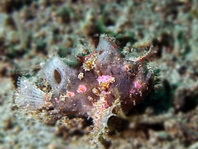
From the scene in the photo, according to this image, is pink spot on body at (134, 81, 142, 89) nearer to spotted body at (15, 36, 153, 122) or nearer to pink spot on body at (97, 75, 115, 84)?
spotted body at (15, 36, 153, 122)

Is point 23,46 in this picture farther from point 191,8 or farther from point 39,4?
point 191,8

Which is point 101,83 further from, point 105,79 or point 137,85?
point 137,85

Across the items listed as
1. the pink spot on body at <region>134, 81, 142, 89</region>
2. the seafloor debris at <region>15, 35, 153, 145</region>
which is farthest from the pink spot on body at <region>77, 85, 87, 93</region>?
the pink spot on body at <region>134, 81, 142, 89</region>

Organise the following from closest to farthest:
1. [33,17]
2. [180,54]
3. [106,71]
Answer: [106,71], [180,54], [33,17]

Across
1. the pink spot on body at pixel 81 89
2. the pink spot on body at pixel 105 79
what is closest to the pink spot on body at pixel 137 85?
the pink spot on body at pixel 105 79

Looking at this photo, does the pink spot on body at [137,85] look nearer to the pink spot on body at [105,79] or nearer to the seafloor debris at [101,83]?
the seafloor debris at [101,83]

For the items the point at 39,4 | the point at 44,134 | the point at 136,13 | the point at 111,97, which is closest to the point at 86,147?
the point at 44,134

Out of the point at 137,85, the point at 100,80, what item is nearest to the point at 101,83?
the point at 100,80

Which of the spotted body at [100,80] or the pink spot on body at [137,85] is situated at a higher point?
the spotted body at [100,80]
